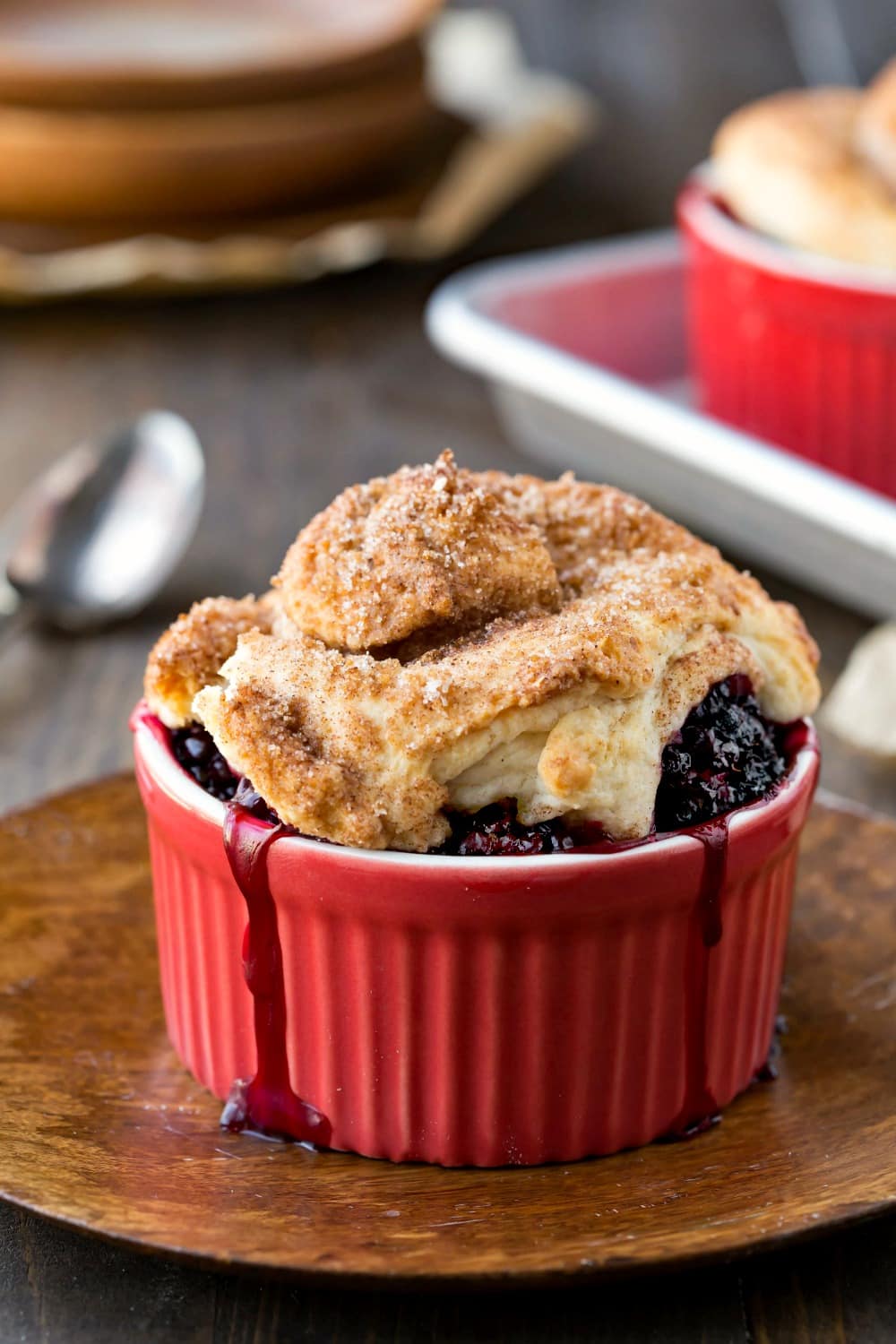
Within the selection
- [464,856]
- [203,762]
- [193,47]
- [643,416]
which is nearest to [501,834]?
[464,856]

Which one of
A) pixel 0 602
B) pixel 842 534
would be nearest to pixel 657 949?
pixel 842 534

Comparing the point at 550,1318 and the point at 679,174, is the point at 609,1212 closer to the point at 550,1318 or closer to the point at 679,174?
the point at 550,1318

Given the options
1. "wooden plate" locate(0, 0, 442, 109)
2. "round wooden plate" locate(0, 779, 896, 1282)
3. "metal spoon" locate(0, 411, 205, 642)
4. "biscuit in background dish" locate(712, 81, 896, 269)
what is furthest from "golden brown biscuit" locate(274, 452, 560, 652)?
"wooden plate" locate(0, 0, 442, 109)

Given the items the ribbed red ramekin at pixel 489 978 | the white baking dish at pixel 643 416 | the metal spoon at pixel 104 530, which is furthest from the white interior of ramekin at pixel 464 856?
the metal spoon at pixel 104 530

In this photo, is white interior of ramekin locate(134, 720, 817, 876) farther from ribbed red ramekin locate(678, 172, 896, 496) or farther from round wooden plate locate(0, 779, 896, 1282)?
ribbed red ramekin locate(678, 172, 896, 496)

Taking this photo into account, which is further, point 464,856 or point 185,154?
point 185,154

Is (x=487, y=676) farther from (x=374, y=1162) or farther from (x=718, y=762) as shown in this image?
(x=374, y=1162)

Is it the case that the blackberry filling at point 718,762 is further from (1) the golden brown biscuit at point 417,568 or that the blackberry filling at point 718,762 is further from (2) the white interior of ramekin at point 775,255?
(2) the white interior of ramekin at point 775,255
